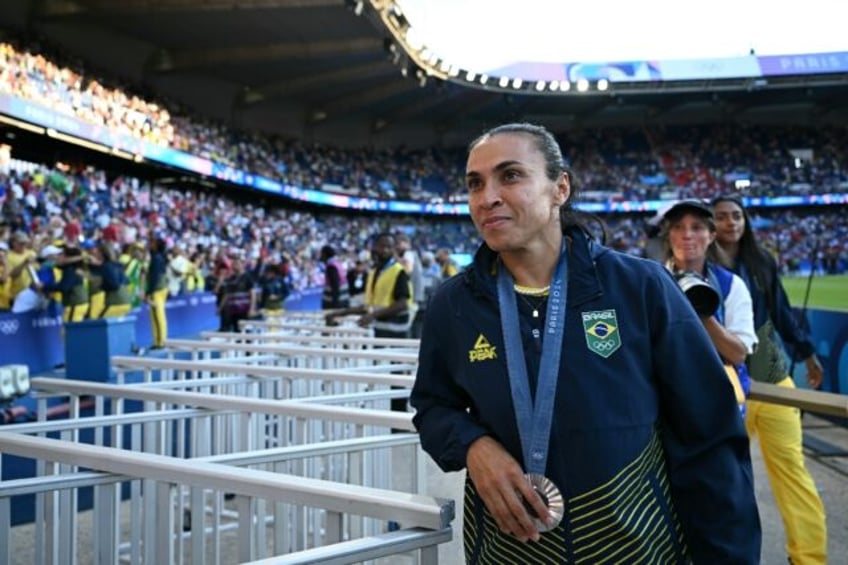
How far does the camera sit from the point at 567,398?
1.36 metres

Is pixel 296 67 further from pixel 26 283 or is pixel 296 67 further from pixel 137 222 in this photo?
pixel 26 283

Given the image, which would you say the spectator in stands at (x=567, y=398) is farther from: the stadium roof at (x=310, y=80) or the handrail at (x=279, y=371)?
the stadium roof at (x=310, y=80)

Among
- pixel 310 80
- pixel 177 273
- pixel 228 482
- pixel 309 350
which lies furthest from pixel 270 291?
pixel 310 80

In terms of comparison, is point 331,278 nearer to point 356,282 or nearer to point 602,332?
point 356,282

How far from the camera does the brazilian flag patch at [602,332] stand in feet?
4.59

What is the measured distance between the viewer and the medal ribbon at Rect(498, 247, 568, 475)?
1.36 m

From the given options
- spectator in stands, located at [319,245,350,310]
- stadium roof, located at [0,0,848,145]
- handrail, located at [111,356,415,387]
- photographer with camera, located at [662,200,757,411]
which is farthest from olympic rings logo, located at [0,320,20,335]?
photographer with camera, located at [662,200,757,411]

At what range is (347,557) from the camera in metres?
1.22

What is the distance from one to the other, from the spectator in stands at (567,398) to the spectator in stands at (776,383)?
6.16ft

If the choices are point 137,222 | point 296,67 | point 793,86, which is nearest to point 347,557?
point 137,222

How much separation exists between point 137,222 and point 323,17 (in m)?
9.75

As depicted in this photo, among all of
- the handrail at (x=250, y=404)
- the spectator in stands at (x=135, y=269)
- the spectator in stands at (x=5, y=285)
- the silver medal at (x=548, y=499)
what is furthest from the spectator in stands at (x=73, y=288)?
the silver medal at (x=548, y=499)

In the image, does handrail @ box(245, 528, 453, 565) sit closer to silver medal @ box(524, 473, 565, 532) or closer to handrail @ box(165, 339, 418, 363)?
silver medal @ box(524, 473, 565, 532)

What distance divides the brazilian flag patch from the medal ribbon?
0.18 ft
